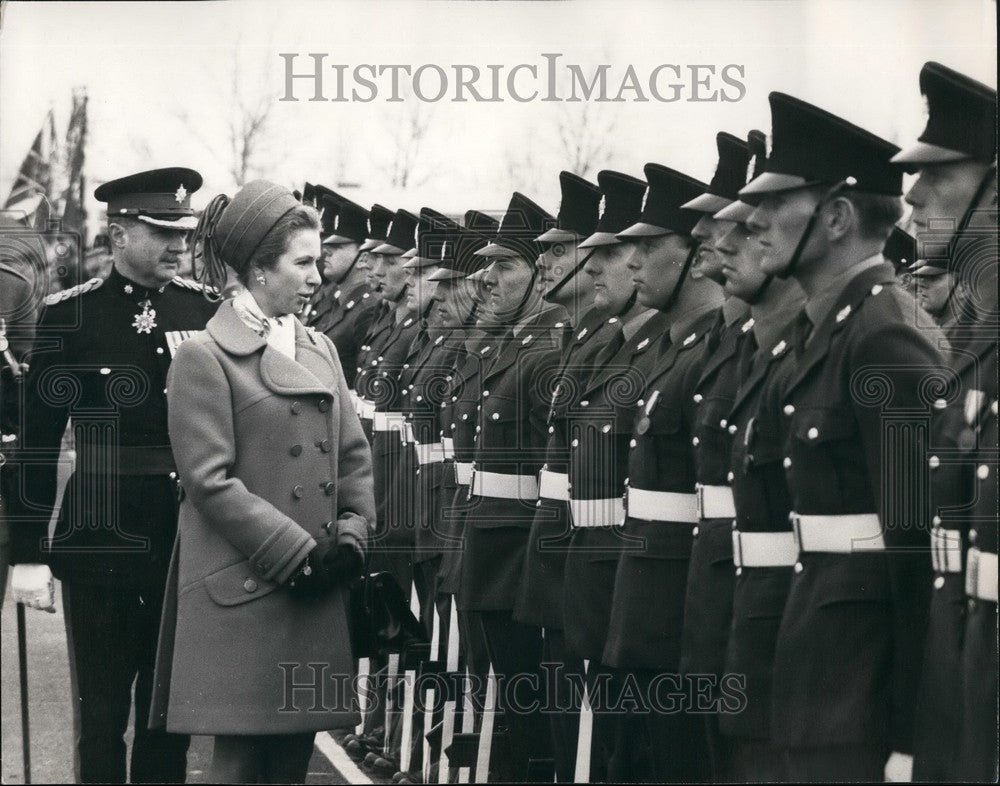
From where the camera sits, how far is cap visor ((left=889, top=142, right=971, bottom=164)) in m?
4.95

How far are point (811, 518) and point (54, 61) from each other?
279 centimetres

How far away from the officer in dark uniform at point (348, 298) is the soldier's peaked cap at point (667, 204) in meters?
1.13

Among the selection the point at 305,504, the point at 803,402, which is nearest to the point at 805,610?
the point at 803,402

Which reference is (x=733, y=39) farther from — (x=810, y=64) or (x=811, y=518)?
(x=811, y=518)

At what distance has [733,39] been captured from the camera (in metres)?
5.52

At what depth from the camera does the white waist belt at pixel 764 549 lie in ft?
16.6

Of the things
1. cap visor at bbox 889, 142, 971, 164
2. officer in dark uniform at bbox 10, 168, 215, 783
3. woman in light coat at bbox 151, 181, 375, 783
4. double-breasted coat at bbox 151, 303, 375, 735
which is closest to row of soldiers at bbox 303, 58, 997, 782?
cap visor at bbox 889, 142, 971, 164

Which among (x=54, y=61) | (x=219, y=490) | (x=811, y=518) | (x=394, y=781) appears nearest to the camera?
(x=811, y=518)

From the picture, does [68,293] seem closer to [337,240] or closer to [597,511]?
[337,240]

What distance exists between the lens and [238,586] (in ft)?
17.9

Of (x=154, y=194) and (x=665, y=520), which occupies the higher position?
(x=154, y=194)

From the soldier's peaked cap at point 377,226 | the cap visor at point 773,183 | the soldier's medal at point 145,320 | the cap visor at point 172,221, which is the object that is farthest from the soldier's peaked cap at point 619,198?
the soldier's medal at point 145,320

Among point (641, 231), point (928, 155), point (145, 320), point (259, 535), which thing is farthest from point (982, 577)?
point (145, 320)

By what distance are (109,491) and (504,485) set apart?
1342 mm
